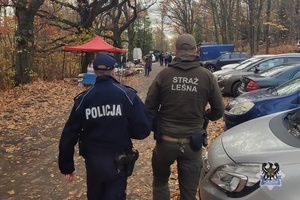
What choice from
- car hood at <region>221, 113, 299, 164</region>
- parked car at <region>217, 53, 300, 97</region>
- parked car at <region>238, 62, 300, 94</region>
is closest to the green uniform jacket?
car hood at <region>221, 113, 299, 164</region>

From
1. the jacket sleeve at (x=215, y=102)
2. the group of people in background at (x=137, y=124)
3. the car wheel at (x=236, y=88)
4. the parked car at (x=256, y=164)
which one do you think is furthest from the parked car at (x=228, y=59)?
the group of people in background at (x=137, y=124)

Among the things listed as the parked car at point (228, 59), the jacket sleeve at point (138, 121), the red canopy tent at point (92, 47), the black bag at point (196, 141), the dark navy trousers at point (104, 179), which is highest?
the red canopy tent at point (92, 47)

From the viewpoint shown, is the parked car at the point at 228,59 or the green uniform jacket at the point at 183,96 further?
the parked car at the point at 228,59

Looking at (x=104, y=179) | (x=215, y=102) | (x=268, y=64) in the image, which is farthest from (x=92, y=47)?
(x=104, y=179)

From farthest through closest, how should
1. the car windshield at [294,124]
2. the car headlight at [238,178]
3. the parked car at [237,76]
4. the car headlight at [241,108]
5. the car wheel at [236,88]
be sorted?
the car wheel at [236,88] → the parked car at [237,76] → the car headlight at [241,108] → the car windshield at [294,124] → the car headlight at [238,178]

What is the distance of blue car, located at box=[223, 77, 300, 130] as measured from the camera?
19.2ft

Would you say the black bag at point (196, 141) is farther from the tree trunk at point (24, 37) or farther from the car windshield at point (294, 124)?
the tree trunk at point (24, 37)

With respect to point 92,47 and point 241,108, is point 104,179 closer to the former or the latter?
point 241,108

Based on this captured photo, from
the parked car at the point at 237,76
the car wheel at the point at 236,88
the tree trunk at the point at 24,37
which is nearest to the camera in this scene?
the parked car at the point at 237,76

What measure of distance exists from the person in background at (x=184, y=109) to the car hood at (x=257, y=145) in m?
0.31

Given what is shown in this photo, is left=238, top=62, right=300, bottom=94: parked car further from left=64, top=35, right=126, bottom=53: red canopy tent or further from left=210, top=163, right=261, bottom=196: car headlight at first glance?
left=64, top=35, right=126, bottom=53: red canopy tent

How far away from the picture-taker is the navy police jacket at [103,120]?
2621 mm

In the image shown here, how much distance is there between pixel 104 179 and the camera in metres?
2.66

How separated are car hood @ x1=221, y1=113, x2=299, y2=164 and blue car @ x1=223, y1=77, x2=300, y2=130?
8.07 ft
